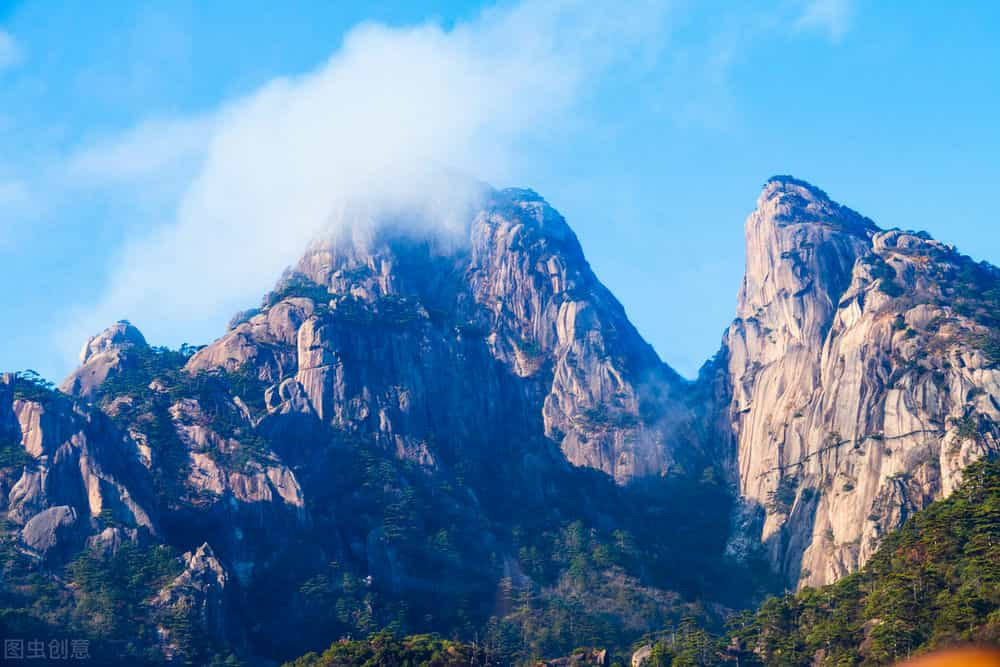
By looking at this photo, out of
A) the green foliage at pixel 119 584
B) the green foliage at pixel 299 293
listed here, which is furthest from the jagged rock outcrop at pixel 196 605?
the green foliage at pixel 299 293

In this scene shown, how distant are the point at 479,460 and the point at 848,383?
156 feet

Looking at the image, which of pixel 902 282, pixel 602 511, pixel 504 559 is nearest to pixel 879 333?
pixel 902 282

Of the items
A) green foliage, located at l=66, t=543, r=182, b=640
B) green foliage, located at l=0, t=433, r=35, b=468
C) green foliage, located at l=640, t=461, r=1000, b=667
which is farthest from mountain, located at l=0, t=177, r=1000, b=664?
green foliage, located at l=640, t=461, r=1000, b=667

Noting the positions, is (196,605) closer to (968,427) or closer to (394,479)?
(394,479)

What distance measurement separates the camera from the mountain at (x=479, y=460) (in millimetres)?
134500

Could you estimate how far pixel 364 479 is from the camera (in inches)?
6235

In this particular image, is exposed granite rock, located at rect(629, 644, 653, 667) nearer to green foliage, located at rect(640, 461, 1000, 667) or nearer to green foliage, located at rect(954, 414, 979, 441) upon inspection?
green foliage, located at rect(640, 461, 1000, 667)

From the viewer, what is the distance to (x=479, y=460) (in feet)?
568

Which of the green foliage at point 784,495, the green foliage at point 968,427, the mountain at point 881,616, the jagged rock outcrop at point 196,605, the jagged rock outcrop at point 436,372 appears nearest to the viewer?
the mountain at point 881,616

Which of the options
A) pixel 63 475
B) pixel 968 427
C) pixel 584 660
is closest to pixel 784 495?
pixel 968 427

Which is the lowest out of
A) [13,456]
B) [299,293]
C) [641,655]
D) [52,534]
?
[641,655]

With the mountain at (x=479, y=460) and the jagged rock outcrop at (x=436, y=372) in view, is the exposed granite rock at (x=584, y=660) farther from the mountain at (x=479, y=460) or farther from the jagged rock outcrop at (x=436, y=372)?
the jagged rock outcrop at (x=436, y=372)

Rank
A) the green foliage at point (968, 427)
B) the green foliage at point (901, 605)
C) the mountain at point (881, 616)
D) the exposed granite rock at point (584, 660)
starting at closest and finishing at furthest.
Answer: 1. the green foliage at point (901, 605)
2. the mountain at point (881, 616)
3. the exposed granite rock at point (584, 660)
4. the green foliage at point (968, 427)

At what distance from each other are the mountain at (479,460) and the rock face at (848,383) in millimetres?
391
